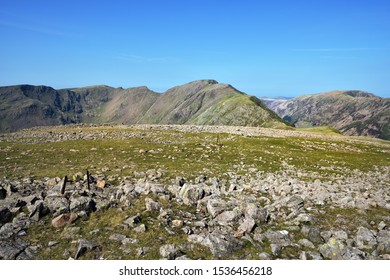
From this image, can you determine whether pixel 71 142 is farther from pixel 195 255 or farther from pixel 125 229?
pixel 195 255

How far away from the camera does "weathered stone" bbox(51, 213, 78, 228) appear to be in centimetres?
1302

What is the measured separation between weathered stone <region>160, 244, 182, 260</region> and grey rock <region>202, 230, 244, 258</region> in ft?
4.08

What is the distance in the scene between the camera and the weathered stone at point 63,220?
13.0m

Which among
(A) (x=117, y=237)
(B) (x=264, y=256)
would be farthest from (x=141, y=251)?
(B) (x=264, y=256)

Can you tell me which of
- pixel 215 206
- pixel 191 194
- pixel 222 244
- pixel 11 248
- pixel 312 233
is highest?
pixel 191 194

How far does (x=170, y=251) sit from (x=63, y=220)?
19.0 feet

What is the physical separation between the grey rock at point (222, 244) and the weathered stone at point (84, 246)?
450cm

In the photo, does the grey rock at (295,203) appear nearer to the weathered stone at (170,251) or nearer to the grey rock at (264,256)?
the grey rock at (264,256)

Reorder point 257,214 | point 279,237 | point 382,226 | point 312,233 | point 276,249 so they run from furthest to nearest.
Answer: point 257,214 → point 382,226 → point 312,233 → point 279,237 → point 276,249

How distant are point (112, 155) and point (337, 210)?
2709cm

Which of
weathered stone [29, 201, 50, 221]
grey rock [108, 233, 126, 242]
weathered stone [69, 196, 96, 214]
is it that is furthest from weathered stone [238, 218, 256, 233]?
weathered stone [29, 201, 50, 221]

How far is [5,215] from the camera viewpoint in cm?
1342

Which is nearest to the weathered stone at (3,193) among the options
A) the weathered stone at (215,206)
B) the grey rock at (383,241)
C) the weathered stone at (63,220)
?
the weathered stone at (63,220)

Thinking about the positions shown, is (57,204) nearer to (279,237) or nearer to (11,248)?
(11,248)
